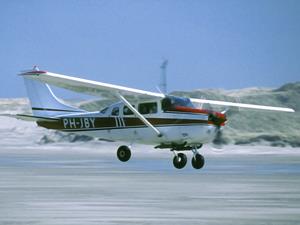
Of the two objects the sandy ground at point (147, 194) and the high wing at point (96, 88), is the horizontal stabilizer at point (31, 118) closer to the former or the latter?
the high wing at point (96, 88)

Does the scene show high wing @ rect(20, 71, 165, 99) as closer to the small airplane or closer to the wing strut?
the small airplane

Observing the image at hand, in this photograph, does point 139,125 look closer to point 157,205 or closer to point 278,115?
point 157,205

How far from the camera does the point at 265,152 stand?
103m

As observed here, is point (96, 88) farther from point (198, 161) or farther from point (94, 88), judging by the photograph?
point (198, 161)

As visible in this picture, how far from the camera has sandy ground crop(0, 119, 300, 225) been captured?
3814 centimetres

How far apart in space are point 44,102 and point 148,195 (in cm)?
717

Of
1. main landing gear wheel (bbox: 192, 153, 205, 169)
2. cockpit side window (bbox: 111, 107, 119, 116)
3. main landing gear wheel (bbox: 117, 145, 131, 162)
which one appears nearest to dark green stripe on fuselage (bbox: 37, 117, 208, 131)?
cockpit side window (bbox: 111, 107, 119, 116)

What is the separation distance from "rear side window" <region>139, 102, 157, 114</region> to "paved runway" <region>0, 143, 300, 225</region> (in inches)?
153

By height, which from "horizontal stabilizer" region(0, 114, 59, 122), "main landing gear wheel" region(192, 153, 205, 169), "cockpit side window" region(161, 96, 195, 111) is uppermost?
"cockpit side window" region(161, 96, 195, 111)

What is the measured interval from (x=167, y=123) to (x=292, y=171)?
21091 mm

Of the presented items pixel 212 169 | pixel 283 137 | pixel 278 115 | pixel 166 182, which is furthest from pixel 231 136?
pixel 166 182

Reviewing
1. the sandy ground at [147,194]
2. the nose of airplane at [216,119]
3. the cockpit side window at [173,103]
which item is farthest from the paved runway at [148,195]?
the cockpit side window at [173,103]

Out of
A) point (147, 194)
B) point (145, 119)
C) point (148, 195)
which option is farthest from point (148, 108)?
point (147, 194)

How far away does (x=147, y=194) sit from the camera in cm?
4756
